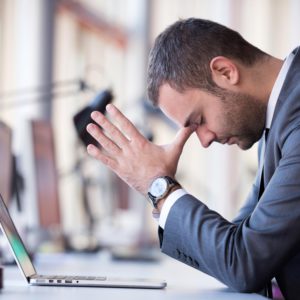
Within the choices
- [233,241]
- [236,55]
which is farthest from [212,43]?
[233,241]

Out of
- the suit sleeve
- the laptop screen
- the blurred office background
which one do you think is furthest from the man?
the blurred office background

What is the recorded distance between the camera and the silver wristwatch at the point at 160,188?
143 centimetres

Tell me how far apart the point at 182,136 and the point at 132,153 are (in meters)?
0.14

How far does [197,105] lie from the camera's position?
5.04 feet

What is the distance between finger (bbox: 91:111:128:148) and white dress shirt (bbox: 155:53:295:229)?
20 cm

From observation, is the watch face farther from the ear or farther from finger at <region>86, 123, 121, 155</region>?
the ear

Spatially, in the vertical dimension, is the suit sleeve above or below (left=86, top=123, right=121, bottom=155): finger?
below

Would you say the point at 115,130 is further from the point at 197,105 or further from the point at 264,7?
the point at 264,7

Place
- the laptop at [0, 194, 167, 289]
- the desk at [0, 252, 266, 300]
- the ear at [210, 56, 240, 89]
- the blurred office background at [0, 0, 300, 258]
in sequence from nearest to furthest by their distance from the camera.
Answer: the desk at [0, 252, 266, 300], the laptop at [0, 194, 167, 289], the ear at [210, 56, 240, 89], the blurred office background at [0, 0, 300, 258]

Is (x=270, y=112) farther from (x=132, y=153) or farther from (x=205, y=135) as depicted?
(x=132, y=153)

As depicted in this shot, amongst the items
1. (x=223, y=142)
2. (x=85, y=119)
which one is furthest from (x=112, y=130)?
(x=85, y=119)

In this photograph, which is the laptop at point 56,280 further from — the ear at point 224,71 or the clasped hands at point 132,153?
the ear at point 224,71

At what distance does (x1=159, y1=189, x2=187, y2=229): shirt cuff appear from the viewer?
55.3 inches

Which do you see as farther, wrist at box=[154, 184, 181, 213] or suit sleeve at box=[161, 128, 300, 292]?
wrist at box=[154, 184, 181, 213]
